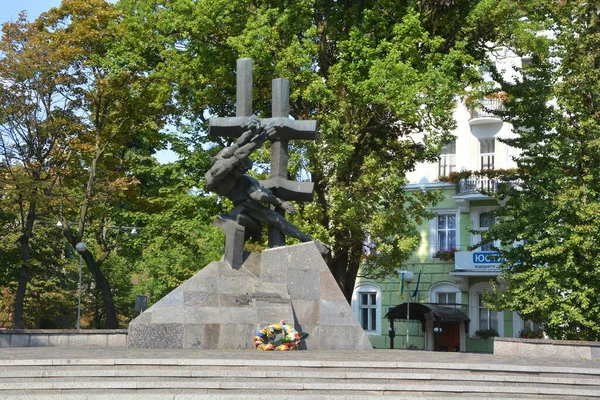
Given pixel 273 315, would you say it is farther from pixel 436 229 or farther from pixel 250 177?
pixel 436 229

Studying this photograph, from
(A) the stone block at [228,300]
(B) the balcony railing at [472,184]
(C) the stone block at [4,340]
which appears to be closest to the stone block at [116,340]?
(C) the stone block at [4,340]

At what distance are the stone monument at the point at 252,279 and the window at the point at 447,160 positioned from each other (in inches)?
927

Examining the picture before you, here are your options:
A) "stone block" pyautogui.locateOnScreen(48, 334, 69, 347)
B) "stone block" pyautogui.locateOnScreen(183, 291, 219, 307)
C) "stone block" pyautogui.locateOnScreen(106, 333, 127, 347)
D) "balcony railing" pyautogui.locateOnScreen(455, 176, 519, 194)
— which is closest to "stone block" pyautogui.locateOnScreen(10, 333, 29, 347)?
"stone block" pyautogui.locateOnScreen(48, 334, 69, 347)

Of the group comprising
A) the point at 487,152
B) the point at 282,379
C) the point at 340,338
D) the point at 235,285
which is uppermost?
the point at 487,152

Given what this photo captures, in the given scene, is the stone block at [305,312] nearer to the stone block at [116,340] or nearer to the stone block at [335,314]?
the stone block at [335,314]

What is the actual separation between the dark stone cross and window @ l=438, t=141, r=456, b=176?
2345 cm

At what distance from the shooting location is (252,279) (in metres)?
17.5

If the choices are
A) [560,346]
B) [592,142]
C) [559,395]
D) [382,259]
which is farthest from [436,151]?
[559,395]

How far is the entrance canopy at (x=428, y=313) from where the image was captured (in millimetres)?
37875

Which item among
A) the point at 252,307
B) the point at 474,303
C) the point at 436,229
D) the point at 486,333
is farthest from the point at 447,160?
the point at 252,307

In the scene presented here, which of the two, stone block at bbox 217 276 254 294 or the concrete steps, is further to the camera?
stone block at bbox 217 276 254 294

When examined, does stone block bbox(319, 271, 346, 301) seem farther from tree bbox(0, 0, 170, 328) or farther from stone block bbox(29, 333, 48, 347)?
tree bbox(0, 0, 170, 328)

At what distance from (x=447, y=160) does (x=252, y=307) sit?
86.3 ft

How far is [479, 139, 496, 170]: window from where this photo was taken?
133 feet
